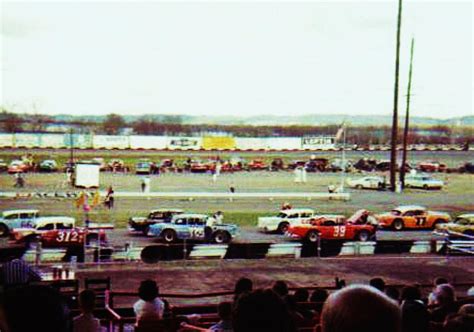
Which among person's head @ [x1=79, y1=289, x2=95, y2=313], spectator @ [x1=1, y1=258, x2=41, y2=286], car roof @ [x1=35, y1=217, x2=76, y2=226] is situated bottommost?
car roof @ [x1=35, y1=217, x2=76, y2=226]

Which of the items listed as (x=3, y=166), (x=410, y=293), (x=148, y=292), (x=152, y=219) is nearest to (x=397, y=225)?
(x=152, y=219)

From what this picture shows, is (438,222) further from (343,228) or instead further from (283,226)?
(283,226)

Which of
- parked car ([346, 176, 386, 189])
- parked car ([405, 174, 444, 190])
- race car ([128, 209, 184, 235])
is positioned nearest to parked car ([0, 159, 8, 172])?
race car ([128, 209, 184, 235])

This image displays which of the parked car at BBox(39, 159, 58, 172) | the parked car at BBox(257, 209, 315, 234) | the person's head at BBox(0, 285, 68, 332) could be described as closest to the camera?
the person's head at BBox(0, 285, 68, 332)

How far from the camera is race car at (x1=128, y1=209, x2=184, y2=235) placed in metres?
13.2

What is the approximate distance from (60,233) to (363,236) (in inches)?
215

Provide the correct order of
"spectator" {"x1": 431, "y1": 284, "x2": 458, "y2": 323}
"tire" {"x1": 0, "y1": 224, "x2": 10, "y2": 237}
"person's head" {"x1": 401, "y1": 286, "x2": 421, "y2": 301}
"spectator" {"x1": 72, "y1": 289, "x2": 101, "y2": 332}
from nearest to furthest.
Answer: "spectator" {"x1": 72, "y1": 289, "x2": 101, "y2": 332}, "spectator" {"x1": 431, "y1": 284, "x2": 458, "y2": 323}, "person's head" {"x1": 401, "y1": 286, "x2": 421, "y2": 301}, "tire" {"x1": 0, "y1": 224, "x2": 10, "y2": 237}

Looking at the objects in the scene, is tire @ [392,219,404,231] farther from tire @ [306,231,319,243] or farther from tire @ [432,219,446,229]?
tire @ [306,231,319,243]

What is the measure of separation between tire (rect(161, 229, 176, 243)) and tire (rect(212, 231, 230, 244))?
2.32ft

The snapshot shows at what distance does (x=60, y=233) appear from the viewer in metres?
12.6

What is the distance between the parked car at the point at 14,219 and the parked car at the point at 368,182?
5.71 metres

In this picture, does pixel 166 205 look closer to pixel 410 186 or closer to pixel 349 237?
pixel 349 237

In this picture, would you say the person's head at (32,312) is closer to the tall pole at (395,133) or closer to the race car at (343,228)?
the race car at (343,228)

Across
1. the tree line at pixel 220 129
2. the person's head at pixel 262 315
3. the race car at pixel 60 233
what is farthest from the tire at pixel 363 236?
the person's head at pixel 262 315
